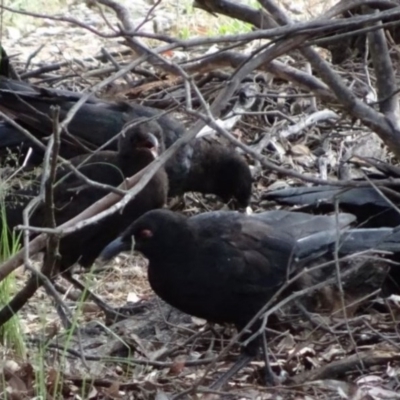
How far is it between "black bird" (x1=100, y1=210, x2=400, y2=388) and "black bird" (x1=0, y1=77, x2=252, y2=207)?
1963 mm

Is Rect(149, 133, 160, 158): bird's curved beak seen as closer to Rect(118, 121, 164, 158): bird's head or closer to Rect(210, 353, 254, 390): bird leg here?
Rect(118, 121, 164, 158): bird's head

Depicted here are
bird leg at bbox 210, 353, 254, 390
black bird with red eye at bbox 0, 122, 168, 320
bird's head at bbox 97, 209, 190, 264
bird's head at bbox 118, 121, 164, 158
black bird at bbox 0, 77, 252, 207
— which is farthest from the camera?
black bird at bbox 0, 77, 252, 207

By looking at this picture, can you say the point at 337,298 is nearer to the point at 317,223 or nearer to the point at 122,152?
the point at 317,223

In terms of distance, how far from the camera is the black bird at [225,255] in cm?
488

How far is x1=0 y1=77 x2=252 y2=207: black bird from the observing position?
7246 millimetres

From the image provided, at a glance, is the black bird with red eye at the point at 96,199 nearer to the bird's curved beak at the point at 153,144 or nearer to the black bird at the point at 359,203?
the bird's curved beak at the point at 153,144

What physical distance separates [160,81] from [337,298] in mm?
2832

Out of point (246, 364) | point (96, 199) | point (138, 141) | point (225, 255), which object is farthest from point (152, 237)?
point (138, 141)

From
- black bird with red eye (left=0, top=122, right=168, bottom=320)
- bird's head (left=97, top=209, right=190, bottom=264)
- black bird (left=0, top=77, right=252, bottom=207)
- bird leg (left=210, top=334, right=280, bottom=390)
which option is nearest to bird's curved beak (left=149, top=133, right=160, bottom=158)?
black bird with red eye (left=0, top=122, right=168, bottom=320)

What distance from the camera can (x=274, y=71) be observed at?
5.06m

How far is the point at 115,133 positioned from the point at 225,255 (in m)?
2.58

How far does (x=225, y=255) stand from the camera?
502cm

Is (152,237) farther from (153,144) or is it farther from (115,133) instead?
(115,133)

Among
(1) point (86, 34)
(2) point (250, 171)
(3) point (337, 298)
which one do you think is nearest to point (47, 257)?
(3) point (337, 298)
